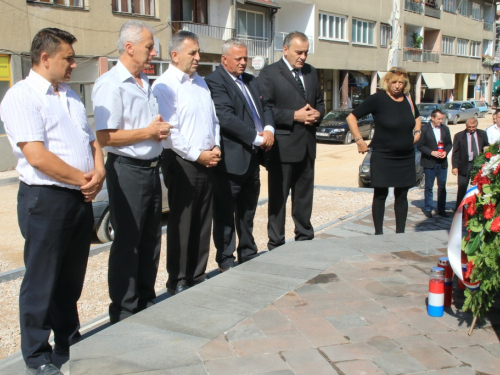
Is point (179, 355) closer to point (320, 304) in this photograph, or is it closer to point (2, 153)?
point (320, 304)

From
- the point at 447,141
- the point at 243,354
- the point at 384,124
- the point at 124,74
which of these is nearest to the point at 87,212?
the point at 124,74

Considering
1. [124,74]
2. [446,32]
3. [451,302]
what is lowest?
[451,302]

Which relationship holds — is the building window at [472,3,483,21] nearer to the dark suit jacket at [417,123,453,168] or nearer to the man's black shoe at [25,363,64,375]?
the dark suit jacket at [417,123,453,168]

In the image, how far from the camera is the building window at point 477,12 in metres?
57.2

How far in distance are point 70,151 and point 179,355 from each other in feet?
4.59

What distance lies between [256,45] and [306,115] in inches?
992

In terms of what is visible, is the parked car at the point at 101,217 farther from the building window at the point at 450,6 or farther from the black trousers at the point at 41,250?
the building window at the point at 450,6

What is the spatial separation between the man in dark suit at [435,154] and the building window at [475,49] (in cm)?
5314

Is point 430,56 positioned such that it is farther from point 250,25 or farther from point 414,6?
point 250,25

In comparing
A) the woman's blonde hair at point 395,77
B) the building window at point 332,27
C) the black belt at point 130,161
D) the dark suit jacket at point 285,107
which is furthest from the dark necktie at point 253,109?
the building window at point 332,27

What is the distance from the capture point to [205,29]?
2548 cm

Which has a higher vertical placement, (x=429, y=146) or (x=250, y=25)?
(x=250, y=25)

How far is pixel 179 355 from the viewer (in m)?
3.25

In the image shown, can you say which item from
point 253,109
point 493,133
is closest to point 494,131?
point 493,133
